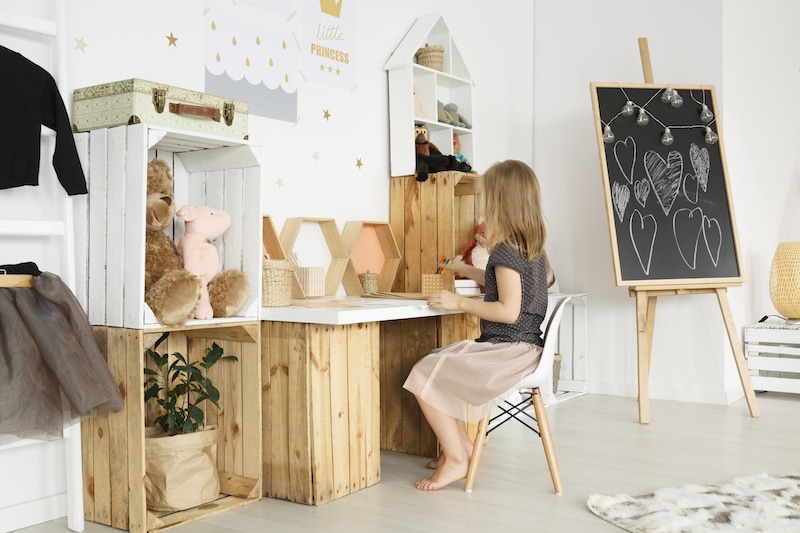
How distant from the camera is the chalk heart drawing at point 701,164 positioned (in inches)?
150

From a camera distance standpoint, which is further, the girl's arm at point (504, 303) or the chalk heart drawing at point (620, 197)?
the chalk heart drawing at point (620, 197)

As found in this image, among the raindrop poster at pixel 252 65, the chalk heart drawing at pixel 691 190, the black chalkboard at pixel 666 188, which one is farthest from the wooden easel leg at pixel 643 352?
the raindrop poster at pixel 252 65

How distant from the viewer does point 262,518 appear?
2244mm

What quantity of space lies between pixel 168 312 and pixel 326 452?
25.9 inches

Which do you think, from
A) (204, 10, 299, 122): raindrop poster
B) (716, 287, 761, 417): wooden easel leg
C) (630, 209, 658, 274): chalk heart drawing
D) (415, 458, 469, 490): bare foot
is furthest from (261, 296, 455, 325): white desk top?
(716, 287, 761, 417): wooden easel leg

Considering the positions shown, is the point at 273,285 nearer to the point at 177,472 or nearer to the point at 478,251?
the point at 177,472

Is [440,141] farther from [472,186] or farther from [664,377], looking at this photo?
[664,377]

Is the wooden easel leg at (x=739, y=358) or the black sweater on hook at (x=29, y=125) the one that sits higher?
the black sweater on hook at (x=29, y=125)

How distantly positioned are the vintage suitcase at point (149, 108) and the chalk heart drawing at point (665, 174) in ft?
7.32

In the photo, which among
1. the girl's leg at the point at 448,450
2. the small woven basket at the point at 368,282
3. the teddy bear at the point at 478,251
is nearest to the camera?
the girl's leg at the point at 448,450

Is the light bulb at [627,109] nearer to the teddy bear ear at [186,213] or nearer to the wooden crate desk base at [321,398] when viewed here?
the wooden crate desk base at [321,398]

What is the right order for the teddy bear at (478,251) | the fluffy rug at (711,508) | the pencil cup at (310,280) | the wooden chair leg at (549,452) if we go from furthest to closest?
the teddy bear at (478,251) < the pencil cup at (310,280) < the wooden chair leg at (549,452) < the fluffy rug at (711,508)

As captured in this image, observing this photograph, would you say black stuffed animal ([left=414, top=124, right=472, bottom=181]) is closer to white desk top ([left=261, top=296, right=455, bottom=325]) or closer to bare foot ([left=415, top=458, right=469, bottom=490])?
white desk top ([left=261, top=296, right=455, bottom=325])

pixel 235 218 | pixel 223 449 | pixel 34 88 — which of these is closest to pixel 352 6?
pixel 235 218
